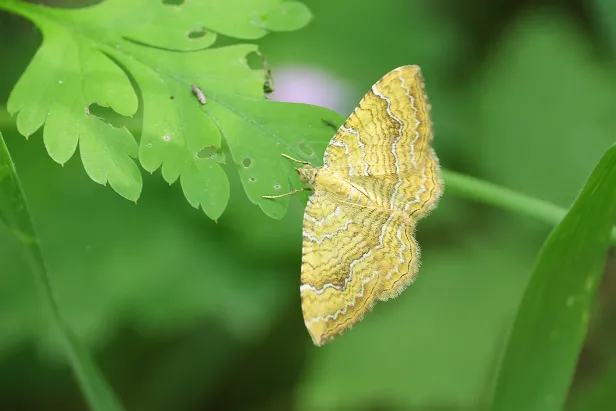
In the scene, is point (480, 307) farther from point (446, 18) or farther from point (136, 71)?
point (136, 71)

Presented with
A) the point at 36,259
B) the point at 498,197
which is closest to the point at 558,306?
the point at 498,197

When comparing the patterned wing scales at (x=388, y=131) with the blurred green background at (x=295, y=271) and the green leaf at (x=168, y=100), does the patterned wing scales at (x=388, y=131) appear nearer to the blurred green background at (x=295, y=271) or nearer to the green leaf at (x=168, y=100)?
the green leaf at (x=168, y=100)

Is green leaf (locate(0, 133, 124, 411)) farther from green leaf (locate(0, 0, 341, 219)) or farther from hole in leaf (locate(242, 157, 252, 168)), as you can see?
hole in leaf (locate(242, 157, 252, 168))

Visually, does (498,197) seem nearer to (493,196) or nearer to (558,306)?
(493,196)

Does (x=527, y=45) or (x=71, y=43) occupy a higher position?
(x=71, y=43)

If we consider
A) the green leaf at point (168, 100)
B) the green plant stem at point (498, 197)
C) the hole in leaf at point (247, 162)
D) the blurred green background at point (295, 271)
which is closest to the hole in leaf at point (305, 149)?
the green leaf at point (168, 100)

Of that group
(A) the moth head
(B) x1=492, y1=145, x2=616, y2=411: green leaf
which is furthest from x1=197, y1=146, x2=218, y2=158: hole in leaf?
(B) x1=492, y1=145, x2=616, y2=411: green leaf

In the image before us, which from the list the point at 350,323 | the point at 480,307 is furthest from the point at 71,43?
the point at 480,307
